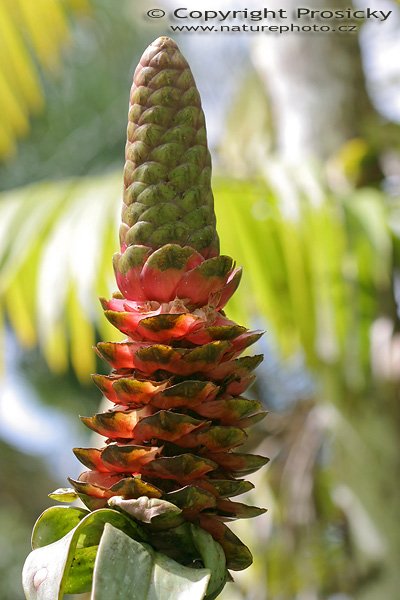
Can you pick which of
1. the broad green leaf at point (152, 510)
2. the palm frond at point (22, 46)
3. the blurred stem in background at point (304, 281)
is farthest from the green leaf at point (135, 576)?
the palm frond at point (22, 46)

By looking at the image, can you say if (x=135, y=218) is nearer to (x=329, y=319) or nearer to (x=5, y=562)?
(x=329, y=319)

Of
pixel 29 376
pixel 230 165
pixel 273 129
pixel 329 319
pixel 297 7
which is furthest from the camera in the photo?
pixel 29 376

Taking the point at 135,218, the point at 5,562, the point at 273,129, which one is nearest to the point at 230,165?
the point at 273,129

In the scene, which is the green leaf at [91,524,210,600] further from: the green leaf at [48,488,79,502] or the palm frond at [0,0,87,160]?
the palm frond at [0,0,87,160]

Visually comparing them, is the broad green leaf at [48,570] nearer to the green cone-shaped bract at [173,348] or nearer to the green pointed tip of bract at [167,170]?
the green cone-shaped bract at [173,348]

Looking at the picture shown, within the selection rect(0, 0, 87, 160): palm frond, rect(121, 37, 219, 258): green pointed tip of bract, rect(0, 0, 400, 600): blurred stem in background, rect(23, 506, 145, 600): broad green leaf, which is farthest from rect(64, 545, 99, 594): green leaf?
rect(0, 0, 87, 160): palm frond

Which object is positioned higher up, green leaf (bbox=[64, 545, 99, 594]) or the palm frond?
the palm frond
